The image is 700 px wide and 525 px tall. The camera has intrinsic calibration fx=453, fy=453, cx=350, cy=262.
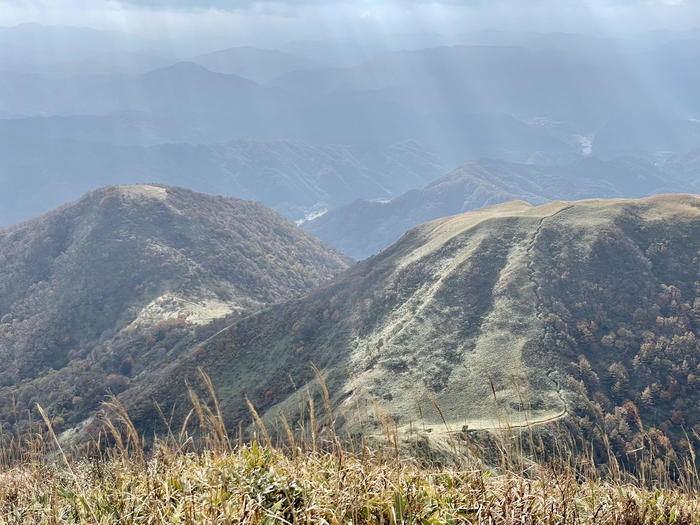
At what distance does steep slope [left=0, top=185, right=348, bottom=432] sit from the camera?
85.2 m

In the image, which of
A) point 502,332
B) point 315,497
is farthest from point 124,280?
point 315,497

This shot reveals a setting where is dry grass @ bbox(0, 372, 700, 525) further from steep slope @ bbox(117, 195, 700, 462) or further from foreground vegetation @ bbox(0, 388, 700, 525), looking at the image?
steep slope @ bbox(117, 195, 700, 462)

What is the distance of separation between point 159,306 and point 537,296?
285 ft

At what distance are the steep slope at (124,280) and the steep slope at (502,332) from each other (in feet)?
83.8

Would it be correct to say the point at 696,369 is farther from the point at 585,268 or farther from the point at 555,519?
the point at 555,519

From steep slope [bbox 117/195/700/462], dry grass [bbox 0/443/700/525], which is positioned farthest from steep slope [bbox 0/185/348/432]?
dry grass [bbox 0/443/700/525]

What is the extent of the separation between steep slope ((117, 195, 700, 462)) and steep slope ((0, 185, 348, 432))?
2554 centimetres

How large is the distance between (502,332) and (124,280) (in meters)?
107

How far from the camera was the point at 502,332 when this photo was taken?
43.2 metres

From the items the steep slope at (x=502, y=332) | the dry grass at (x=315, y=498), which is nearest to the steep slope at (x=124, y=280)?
the steep slope at (x=502, y=332)

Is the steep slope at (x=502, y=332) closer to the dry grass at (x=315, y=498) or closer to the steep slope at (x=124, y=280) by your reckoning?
the dry grass at (x=315, y=498)

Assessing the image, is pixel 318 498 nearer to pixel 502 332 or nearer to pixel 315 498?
pixel 315 498

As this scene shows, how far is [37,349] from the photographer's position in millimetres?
97812

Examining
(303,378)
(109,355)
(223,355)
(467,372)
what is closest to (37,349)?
(109,355)
